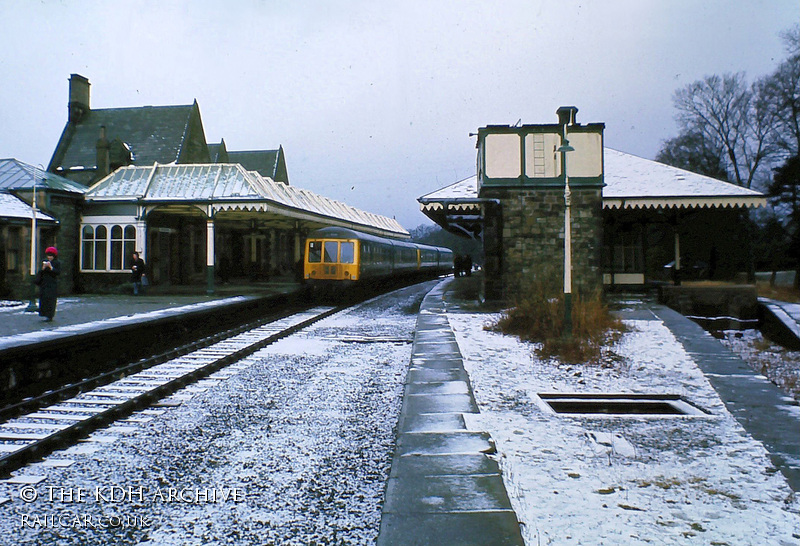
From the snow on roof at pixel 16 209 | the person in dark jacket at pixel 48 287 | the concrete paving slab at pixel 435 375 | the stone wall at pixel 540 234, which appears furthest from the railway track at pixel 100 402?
the snow on roof at pixel 16 209

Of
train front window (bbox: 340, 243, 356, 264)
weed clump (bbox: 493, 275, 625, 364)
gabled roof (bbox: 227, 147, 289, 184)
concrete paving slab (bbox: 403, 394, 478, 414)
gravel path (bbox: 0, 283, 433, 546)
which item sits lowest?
gravel path (bbox: 0, 283, 433, 546)

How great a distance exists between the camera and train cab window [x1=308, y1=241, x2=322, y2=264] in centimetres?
2156

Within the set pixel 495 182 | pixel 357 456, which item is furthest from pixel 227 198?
pixel 357 456

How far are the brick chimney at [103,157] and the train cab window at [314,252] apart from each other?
38.4ft

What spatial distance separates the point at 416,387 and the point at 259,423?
6.24ft

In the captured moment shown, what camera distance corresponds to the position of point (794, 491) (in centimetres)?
384

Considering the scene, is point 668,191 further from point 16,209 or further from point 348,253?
point 16,209

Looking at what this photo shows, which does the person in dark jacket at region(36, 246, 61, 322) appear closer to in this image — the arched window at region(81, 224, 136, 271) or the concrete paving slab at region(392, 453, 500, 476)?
the arched window at region(81, 224, 136, 271)

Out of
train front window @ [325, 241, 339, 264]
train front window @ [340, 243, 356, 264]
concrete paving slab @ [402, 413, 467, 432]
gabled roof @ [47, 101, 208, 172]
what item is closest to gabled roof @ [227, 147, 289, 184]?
gabled roof @ [47, 101, 208, 172]

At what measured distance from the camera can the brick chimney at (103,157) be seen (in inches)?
1062

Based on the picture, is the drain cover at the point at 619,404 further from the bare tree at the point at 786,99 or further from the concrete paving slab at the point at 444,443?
the bare tree at the point at 786,99

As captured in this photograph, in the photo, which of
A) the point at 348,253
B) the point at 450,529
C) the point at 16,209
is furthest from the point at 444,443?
the point at 16,209

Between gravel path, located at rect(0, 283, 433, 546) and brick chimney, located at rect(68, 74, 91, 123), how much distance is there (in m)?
29.9

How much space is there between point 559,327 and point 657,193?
9.73 m
